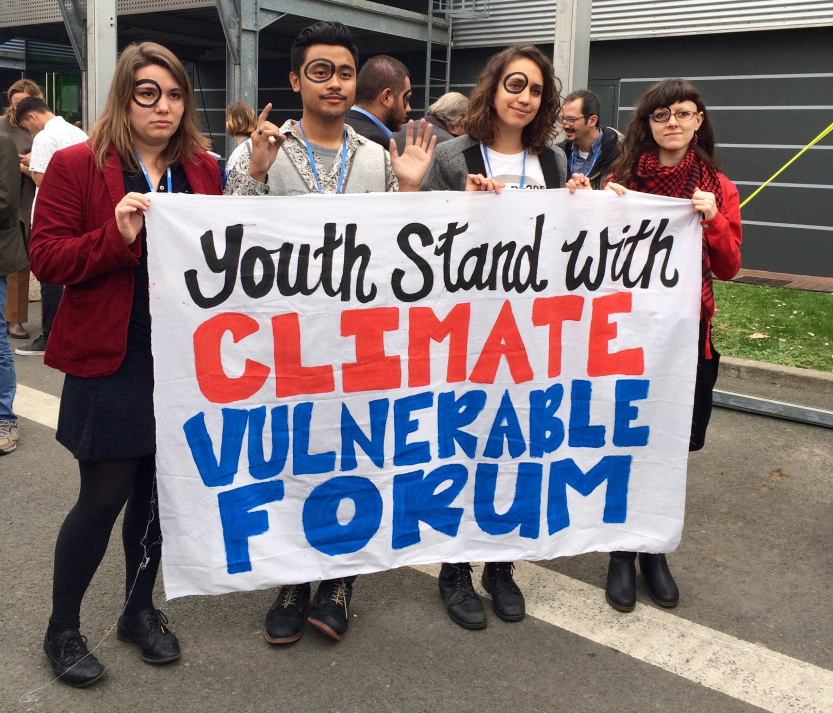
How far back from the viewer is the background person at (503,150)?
3.16 m

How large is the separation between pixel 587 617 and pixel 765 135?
9923 millimetres

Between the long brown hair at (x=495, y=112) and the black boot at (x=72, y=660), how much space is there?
211 centimetres

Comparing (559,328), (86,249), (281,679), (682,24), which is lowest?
(281,679)

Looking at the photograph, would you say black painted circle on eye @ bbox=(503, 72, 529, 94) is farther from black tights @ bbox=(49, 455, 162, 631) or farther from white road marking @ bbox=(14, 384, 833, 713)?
white road marking @ bbox=(14, 384, 833, 713)

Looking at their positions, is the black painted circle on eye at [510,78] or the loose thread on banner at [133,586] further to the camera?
the black painted circle on eye at [510,78]

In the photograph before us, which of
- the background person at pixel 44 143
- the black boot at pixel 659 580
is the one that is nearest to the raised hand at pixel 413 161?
the black boot at pixel 659 580

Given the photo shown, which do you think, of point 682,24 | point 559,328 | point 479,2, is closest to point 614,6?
point 682,24

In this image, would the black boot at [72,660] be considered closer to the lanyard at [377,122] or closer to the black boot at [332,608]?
the black boot at [332,608]

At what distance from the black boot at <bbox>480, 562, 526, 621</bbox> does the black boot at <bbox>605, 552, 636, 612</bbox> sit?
1.07 ft

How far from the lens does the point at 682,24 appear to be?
11773mm

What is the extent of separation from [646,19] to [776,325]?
5773mm

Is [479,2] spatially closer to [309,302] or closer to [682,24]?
[682,24]

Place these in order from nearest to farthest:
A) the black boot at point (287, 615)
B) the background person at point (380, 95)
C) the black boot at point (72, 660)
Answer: the black boot at point (72, 660)
the black boot at point (287, 615)
the background person at point (380, 95)

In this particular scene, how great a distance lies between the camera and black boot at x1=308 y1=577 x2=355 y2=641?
3.01 m
